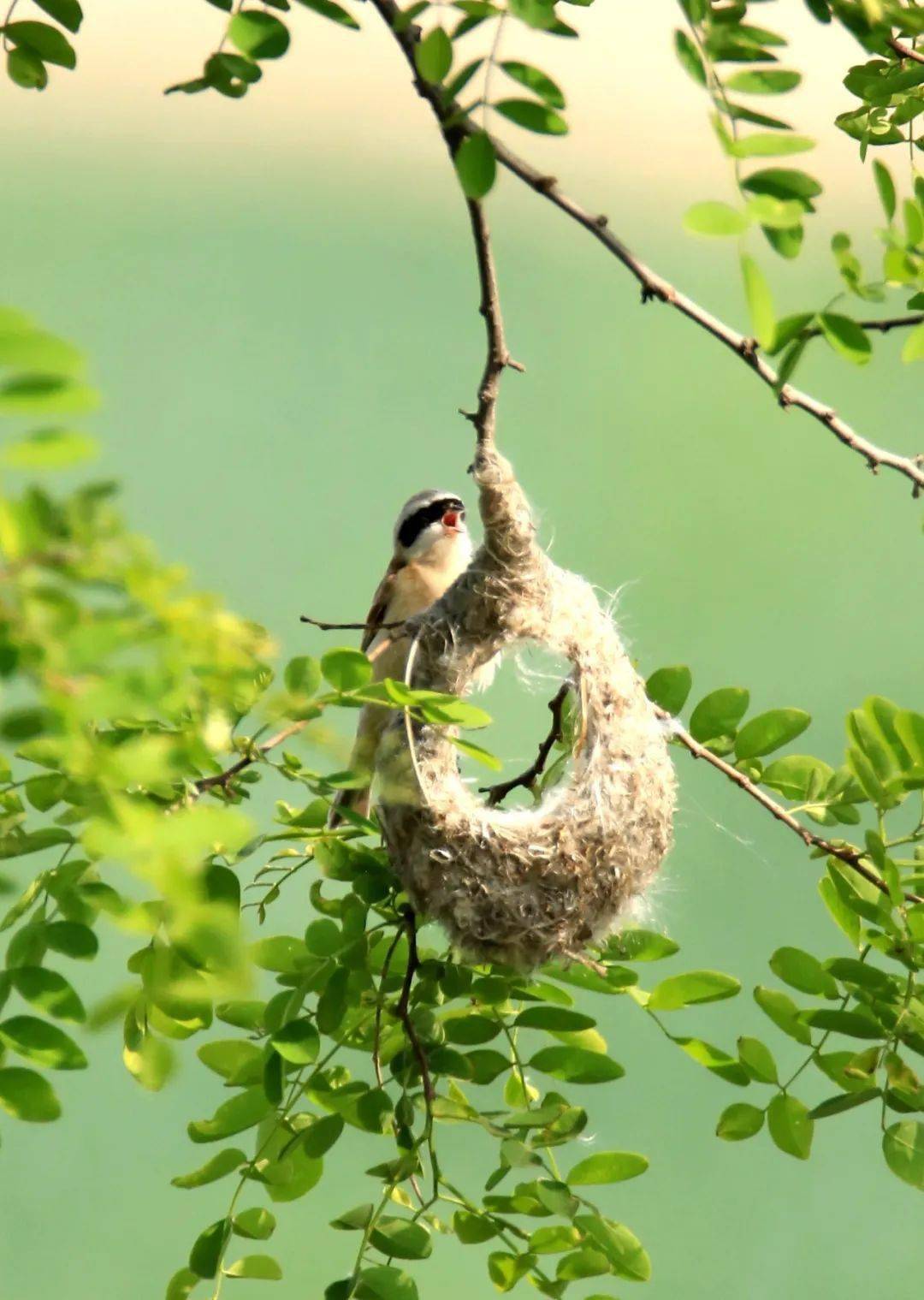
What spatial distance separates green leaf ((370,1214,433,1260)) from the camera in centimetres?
167

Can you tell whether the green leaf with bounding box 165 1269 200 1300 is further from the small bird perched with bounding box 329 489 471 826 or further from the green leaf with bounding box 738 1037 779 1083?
the small bird perched with bounding box 329 489 471 826

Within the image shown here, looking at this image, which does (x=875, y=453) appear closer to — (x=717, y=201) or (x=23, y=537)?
(x=717, y=201)

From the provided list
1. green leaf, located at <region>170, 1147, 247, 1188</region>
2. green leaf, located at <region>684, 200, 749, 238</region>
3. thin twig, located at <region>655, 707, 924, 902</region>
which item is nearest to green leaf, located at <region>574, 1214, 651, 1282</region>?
green leaf, located at <region>170, 1147, 247, 1188</region>

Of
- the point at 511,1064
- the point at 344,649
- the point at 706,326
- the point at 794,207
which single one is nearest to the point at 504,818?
the point at 511,1064

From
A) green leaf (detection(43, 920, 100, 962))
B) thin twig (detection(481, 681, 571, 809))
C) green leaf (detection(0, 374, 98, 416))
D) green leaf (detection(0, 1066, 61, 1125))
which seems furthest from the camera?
thin twig (detection(481, 681, 571, 809))

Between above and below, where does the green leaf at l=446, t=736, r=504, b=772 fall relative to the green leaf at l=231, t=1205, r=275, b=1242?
above

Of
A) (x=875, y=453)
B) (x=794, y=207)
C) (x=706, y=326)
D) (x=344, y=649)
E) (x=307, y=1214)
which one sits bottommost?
(x=307, y=1214)

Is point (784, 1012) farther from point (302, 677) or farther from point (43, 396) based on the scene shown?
point (43, 396)

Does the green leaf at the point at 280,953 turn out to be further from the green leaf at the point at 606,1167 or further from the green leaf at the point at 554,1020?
the green leaf at the point at 606,1167

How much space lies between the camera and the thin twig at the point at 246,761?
1.57 metres

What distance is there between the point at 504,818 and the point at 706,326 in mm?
748

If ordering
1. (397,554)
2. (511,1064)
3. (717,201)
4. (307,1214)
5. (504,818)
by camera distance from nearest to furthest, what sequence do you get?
1. (717,201)
2. (511,1064)
3. (504,818)
4. (397,554)
5. (307,1214)

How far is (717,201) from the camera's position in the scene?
4.09 ft

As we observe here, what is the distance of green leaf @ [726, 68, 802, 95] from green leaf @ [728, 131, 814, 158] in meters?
0.09
